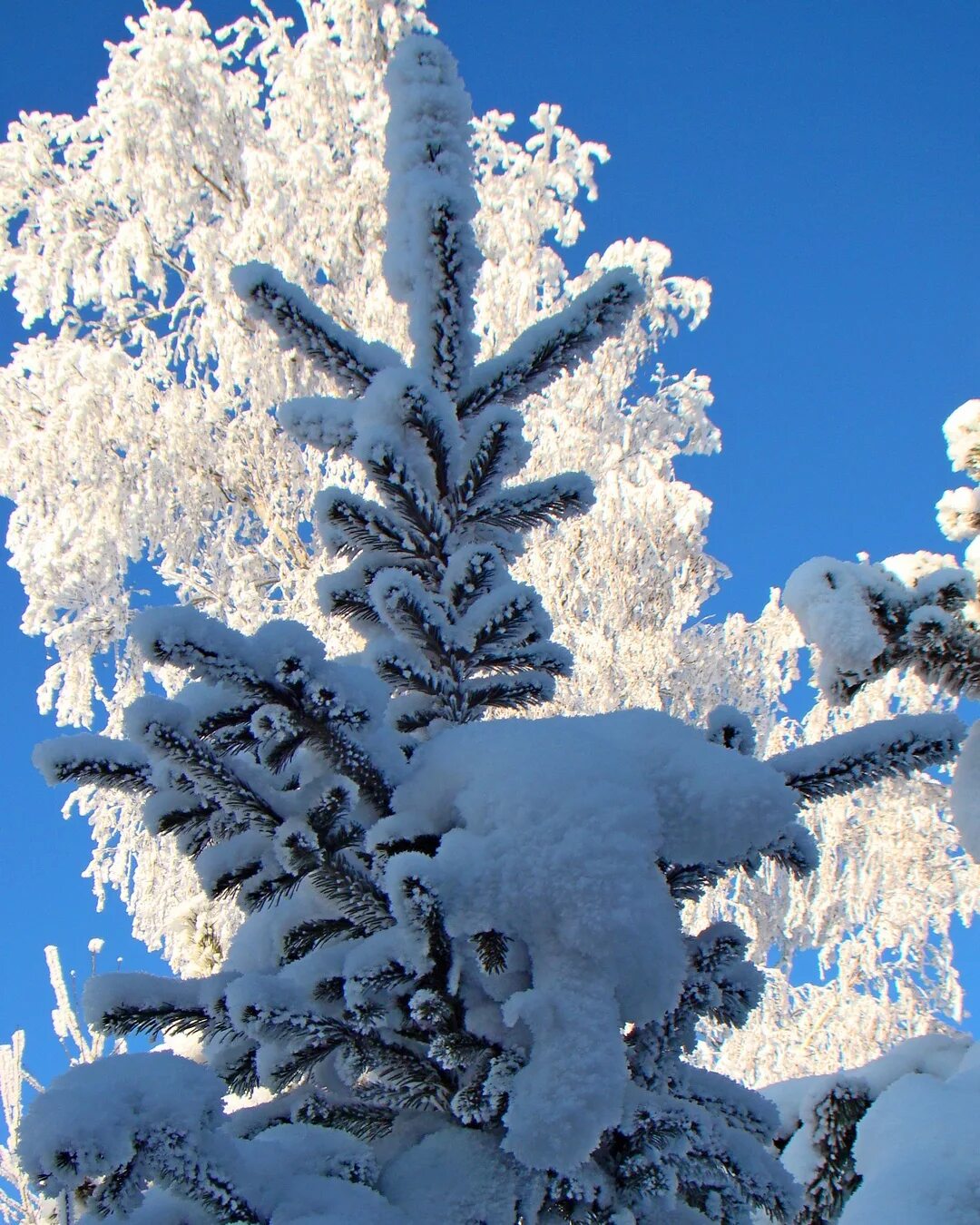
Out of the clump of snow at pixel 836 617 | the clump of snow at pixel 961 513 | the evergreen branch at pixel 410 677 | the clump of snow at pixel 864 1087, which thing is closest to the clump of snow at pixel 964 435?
the clump of snow at pixel 961 513

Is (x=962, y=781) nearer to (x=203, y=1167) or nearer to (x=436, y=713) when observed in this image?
(x=436, y=713)

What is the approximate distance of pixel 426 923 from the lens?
0.87 m

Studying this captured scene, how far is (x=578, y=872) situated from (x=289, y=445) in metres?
6.70

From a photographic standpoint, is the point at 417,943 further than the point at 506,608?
No

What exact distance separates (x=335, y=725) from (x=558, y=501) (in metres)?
0.65

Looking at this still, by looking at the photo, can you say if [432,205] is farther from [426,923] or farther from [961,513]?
[961,513]

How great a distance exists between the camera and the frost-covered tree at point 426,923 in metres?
0.82

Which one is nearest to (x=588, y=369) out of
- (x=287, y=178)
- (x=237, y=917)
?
(x=287, y=178)

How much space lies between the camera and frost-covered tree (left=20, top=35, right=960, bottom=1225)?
2.68 ft

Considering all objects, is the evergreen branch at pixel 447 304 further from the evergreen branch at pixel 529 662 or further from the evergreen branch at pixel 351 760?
the evergreen branch at pixel 351 760

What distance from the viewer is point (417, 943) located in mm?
894

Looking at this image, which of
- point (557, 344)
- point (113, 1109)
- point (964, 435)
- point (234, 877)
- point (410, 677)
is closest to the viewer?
point (113, 1109)

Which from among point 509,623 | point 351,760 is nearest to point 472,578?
point 509,623

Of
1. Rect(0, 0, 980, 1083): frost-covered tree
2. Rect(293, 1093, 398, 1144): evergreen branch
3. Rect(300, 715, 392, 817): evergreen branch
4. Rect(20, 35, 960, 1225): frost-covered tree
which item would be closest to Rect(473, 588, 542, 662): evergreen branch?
Rect(20, 35, 960, 1225): frost-covered tree
